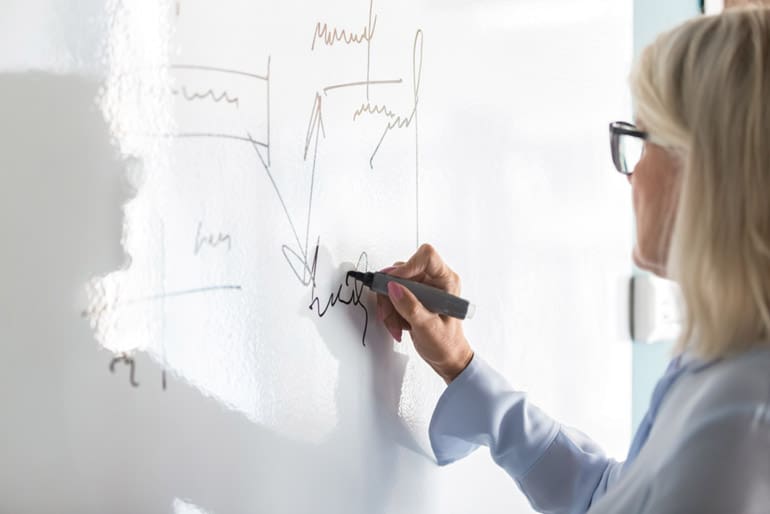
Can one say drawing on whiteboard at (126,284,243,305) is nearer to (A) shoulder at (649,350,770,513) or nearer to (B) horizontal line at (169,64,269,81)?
(B) horizontal line at (169,64,269,81)

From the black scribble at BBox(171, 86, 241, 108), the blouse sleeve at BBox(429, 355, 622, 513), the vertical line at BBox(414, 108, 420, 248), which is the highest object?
the black scribble at BBox(171, 86, 241, 108)

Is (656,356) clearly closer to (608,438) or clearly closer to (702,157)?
(608,438)

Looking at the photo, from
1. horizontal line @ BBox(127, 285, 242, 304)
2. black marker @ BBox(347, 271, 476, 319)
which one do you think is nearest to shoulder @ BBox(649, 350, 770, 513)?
black marker @ BBox(347, 271, 476, 319)

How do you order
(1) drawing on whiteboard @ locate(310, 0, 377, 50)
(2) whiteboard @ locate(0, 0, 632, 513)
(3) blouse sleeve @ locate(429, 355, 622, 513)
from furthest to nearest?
1. (3) blouse sleeve @ locate(429, 355, 622, 513)
2. (1) drawing on whiteboard @ locate(310, 0, 377, 50)
3. (2) whiteboard @ locate(0, 0, 632, 513)

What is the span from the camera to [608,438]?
888 mm

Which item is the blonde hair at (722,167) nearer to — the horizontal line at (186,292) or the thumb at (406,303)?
the thumb at (406,303)

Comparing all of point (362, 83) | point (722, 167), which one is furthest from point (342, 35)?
point (722, 167)

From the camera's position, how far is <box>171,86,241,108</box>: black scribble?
0.51 m

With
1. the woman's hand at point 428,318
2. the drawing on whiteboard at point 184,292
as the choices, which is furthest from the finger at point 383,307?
the drawing on whiteboard at point 184,292

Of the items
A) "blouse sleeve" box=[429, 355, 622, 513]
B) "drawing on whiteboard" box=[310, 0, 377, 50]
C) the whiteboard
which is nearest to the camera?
the whiteboard

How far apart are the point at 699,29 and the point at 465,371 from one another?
32 centimetres

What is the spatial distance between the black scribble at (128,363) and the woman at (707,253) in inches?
8.0

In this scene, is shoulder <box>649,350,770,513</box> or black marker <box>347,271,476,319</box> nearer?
shoulder <box>649,350,770,513</box>

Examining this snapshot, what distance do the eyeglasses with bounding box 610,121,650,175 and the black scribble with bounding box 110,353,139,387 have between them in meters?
0.39
